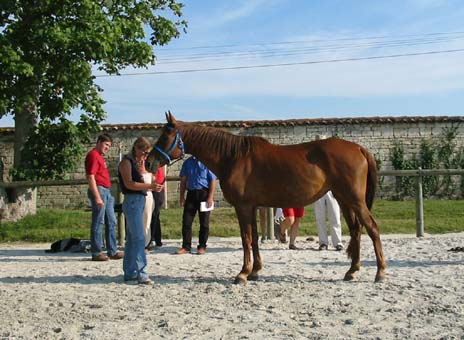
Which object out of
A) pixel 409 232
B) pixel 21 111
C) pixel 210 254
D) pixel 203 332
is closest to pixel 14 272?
pixel 210 254

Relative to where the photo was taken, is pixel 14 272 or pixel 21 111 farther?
pixel 21 111

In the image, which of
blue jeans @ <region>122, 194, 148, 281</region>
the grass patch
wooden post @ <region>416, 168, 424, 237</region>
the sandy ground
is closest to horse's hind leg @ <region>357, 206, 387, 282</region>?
the sandy ground

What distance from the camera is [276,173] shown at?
6480 mm

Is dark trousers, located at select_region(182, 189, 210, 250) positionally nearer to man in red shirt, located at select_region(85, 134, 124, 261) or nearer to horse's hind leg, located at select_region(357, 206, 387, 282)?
man in red shirt, located at select_region(85, 134, 124, 261)

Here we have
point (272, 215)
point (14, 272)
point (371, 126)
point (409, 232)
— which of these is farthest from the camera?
point (371, 126)

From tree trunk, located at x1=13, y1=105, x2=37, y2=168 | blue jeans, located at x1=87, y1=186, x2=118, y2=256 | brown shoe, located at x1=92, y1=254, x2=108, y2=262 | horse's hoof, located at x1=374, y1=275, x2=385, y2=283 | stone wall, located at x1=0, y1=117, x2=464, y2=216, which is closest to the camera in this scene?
horse's hoof, located at x1=374, y1=275, x2=385, y2=283

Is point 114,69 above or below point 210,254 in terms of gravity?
above

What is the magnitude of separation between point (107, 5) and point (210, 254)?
686 cm

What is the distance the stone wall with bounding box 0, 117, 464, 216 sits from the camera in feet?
58.7

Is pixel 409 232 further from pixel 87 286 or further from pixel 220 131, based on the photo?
pixel 87 286

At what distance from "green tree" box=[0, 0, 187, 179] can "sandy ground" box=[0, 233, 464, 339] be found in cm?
520

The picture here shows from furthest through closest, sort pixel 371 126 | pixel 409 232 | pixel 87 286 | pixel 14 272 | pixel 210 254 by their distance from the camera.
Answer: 1. pixel 371 126
2. pixel 409 232
3. pixel 210 254
4. pixel 14 272
5. pixel 87 286

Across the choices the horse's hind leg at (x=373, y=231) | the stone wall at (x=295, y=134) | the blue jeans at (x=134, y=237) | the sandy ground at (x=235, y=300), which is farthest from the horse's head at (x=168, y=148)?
the stone wall at (x=295, y=134)

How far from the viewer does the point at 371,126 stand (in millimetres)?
18766
